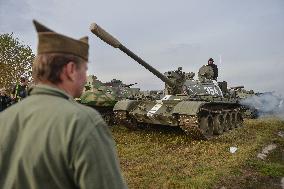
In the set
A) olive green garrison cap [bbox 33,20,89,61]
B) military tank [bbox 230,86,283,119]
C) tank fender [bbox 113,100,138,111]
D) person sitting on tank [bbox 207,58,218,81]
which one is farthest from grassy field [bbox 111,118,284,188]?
military tank [bbox 230,86,283,119]

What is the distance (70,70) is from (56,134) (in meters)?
0.33

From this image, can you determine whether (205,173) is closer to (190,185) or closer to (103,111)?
(190,185)

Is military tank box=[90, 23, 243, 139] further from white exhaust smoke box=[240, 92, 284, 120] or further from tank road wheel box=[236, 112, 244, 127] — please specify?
white exhaust smoke box=[240, 92, 284, 120]

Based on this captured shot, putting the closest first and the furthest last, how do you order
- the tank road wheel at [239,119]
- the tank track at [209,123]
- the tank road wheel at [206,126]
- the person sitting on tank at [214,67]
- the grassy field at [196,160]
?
the grassy field at [196,160], the tank track at [209,123], the tank road wheel at [206,126], the tank road wheel at [239,119], the person sitting on tank at [214,67]

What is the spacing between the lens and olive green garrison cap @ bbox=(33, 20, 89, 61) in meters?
1.90

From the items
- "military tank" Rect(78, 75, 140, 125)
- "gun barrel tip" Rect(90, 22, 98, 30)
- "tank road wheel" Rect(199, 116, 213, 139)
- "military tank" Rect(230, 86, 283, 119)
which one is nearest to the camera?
"gun barrel tip" Rect(90, 22, 98, 30)

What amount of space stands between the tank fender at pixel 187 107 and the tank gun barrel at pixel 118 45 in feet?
4.12

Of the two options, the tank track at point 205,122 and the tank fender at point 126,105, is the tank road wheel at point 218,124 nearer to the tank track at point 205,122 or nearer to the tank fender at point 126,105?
the tank track at point 205,122

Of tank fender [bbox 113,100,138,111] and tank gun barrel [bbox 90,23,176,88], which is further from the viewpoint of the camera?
tank fender [bbox 113,100,138,111]

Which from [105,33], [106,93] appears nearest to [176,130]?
[106,93]

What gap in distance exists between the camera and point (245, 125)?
A: 1681 centimetres

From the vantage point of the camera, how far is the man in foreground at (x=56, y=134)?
1651 millimetres

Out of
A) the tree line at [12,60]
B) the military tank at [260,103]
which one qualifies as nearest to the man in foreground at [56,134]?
the military tank at [260,103]

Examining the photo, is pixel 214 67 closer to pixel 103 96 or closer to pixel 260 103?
pixel 103 96
